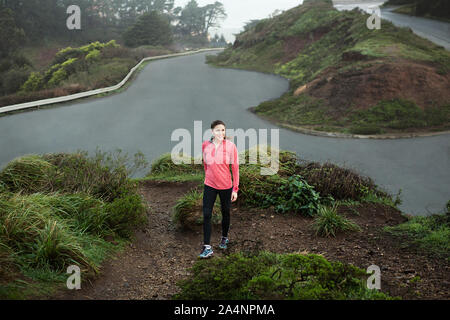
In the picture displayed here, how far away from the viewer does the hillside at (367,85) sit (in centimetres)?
1460

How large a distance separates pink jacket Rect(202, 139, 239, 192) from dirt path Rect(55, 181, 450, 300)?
1.13 m

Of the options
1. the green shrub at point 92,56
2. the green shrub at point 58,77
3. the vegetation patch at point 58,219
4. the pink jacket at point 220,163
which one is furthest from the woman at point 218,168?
the green shrub at point 92,56

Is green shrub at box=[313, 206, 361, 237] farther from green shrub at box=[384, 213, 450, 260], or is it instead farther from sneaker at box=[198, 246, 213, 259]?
sneaker at box=[198, 246, 213, 259]

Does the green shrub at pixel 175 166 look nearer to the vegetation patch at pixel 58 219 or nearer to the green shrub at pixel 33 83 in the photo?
the vegetation patch at pixel 58 219

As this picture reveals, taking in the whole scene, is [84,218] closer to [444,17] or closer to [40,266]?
[40,266]

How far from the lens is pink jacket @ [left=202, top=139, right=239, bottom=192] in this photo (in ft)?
16.7

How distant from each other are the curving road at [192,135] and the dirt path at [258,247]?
10.9 ft

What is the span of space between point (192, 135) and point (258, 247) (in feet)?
32.2

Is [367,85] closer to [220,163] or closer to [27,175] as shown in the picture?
[220,163]

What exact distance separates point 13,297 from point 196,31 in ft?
301

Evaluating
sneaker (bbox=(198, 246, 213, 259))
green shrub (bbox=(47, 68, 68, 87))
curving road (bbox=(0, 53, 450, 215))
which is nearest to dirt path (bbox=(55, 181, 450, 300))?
sneaker (bbox=(198, 246, 213, 259))

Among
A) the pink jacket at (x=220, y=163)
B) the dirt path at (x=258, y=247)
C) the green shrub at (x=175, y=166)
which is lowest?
the dirt path at (x=258, y=247)

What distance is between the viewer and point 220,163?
508 cm

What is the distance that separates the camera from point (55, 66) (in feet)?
118
